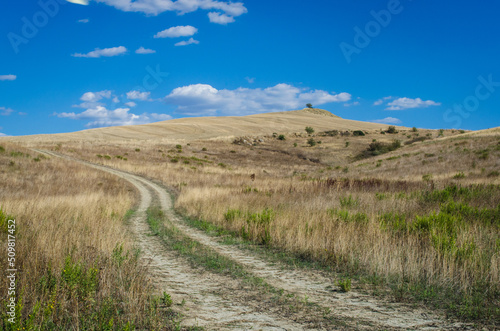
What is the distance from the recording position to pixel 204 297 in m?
5.66

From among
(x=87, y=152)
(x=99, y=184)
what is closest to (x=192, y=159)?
(x=87, y=152)

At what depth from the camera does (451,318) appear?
4812 millimetres

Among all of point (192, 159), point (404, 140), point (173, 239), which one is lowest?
point (173, 239)

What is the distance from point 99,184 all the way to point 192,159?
2887 centimetres

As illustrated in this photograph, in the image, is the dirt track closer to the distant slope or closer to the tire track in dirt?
the tire track in dirt

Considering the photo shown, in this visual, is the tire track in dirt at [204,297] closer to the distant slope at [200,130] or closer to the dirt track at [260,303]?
the dirt track at [260,303]

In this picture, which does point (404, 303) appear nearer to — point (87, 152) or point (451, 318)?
point (451, 318)

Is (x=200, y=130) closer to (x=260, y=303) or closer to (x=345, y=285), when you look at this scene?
(x=345, y=285)

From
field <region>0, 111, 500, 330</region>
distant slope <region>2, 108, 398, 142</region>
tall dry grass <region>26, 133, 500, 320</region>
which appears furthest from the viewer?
distant slope <region>2, 108, 398, 142</region>

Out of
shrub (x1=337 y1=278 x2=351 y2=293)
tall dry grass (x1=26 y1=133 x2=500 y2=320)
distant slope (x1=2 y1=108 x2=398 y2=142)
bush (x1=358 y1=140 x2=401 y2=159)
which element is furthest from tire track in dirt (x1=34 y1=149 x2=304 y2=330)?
distant slope (x1=2 y1=108 x2=398 y2=142)

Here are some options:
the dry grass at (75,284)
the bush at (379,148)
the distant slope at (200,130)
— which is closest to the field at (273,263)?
the dry grass at (75,284)

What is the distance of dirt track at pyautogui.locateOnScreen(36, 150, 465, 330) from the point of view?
15.2 feet

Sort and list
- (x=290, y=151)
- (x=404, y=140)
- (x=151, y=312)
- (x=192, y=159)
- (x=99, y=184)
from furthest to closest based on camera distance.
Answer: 1. (x=404, y=140)
2. (x=290, y=151)
3. (x=192, y=159)
4. (x=99, y=184)
5. (x=151, y=312)

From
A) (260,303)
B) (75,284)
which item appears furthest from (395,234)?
(75,284)
